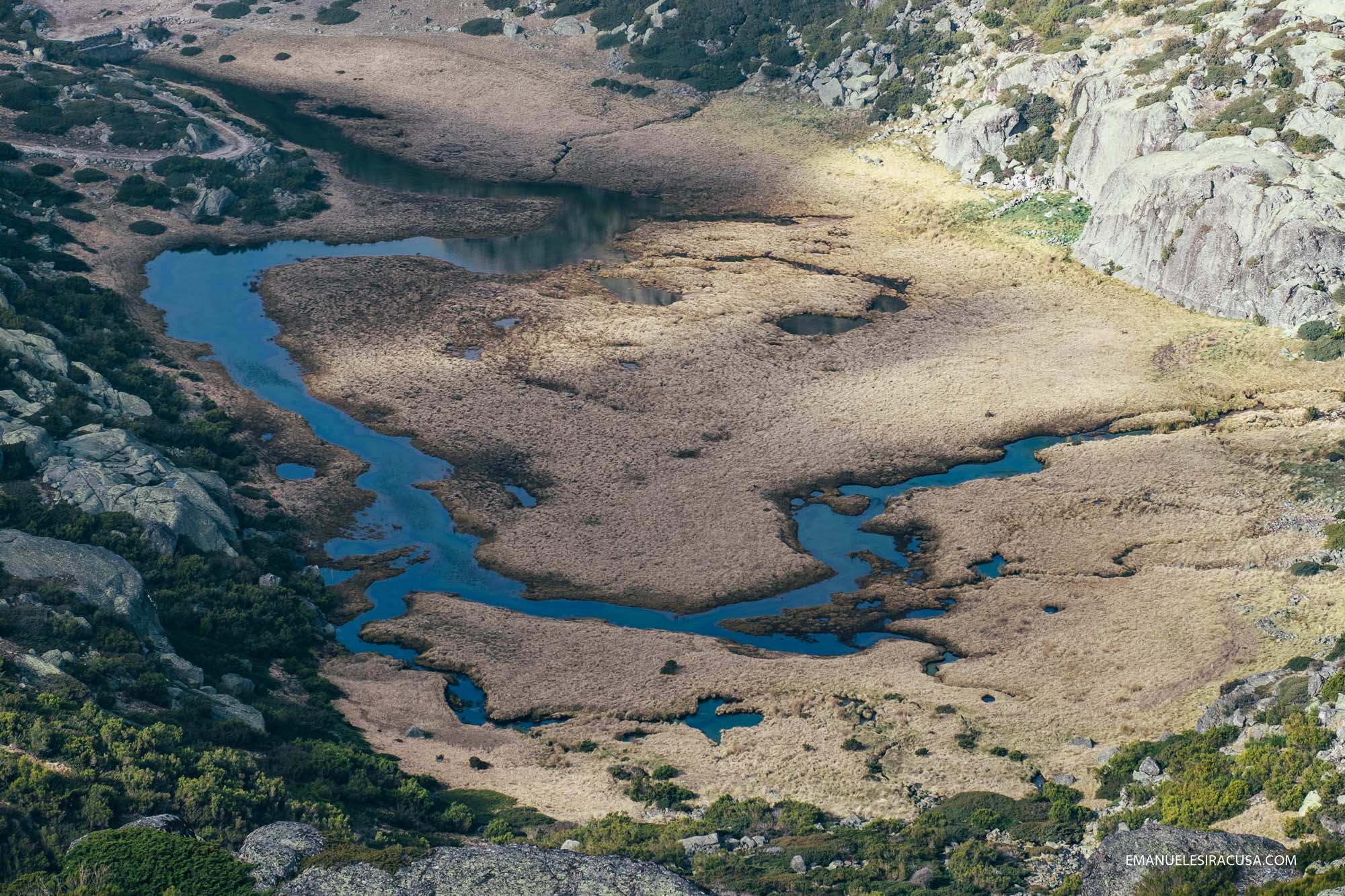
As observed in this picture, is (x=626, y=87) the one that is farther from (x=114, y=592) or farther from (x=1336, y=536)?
(x=114, y=592)

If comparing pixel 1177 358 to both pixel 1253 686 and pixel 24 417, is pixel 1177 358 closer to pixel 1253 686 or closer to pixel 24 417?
pixel 1253 686

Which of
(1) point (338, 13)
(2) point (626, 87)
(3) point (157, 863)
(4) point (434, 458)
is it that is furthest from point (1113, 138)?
(1) point (338, 13)

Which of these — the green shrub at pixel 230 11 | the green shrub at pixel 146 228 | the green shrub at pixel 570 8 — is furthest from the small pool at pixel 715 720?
the green shrub at pixel 230 11

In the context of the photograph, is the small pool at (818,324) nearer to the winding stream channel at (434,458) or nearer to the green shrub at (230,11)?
the winding stream channel at (434,458)

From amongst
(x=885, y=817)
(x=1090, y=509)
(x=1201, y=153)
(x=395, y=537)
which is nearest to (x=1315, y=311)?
(x=1201, y=153)

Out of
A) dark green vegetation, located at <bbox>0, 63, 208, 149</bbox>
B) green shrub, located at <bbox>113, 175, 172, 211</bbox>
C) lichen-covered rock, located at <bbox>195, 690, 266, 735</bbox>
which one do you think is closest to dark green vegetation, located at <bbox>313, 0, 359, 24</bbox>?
dark green vegetation, located at <bbox>0, 63, 208, 149</bbox>

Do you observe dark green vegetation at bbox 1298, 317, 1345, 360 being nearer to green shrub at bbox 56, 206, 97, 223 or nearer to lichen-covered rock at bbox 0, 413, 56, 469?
lichen-covered rock at bbox 0, 413, 56, 469
